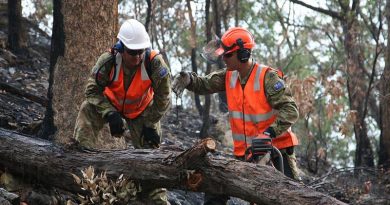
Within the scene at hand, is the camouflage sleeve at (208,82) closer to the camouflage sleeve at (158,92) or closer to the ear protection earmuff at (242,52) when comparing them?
the camouflage sleeve at (158,92)

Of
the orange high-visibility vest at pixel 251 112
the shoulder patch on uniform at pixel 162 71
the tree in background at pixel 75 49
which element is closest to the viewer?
the orange high-visibility vest at pixel 251 112

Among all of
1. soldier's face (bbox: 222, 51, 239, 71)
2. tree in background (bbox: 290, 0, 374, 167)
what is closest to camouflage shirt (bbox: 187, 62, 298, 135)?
soldier's face (bbox: 222, 51, 239, 71)

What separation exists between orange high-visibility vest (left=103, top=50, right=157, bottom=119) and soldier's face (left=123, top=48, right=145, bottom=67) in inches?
2.9

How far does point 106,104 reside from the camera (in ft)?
20.3

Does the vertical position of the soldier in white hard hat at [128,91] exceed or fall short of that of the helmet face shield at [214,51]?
it falls short

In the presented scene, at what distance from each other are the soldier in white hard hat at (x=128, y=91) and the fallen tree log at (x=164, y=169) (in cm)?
56

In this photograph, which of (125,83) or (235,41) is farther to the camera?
(125,83)

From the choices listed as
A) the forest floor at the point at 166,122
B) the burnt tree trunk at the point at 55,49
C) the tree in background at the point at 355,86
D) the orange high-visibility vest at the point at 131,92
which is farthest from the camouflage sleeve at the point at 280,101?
the tree in background at the point at 355,86

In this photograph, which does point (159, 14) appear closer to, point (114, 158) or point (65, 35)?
point (65, 35)

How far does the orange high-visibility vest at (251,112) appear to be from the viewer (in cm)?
570

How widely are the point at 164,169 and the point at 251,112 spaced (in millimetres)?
1035

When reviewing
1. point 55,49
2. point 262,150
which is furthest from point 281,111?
point 55,49

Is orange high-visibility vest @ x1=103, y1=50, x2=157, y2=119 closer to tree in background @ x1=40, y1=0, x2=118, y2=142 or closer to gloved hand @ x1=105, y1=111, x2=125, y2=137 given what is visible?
gloved hand @ x1=105, y1=111, x2=125, y2=137

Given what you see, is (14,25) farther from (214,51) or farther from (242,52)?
(242,52)
